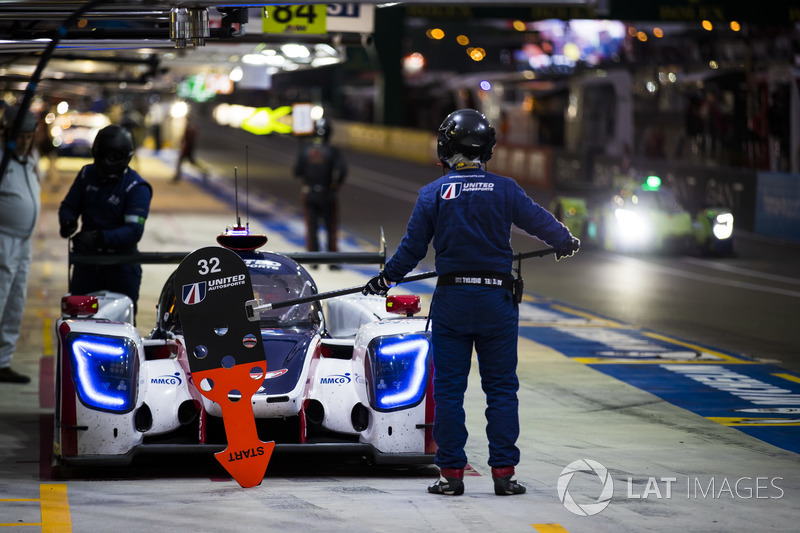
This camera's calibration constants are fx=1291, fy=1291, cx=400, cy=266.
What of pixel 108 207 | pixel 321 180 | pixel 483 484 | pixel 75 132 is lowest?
pixel 483 484

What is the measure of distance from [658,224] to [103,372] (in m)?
16.9

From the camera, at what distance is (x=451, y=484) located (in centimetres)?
677

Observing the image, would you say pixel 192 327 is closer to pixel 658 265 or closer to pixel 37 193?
pixel 37 193

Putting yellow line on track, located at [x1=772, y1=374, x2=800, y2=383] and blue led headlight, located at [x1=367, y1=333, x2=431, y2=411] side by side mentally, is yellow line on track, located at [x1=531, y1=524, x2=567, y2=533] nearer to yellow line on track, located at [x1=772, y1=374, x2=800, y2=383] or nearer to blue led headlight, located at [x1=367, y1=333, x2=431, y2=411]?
blue led headlight, located at [x1=367, y1=333, x2=431, y2=411]

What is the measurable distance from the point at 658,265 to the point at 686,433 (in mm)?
12924

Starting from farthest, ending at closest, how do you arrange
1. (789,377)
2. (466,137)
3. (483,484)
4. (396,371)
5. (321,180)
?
(321,180), (789,377), (396,371), (483,484), (466,137)

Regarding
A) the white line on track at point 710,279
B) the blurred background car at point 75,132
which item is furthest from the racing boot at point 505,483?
the blurred background car at point 75,132

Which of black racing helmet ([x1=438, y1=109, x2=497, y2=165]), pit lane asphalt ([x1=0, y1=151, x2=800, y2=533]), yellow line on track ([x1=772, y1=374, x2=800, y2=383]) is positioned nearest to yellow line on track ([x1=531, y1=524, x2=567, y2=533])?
pit lane asphalt ([x1=0, y1=151, x2=800, y2=533])

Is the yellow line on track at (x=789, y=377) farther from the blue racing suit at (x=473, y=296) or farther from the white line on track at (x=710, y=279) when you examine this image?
the white line on track at (x=710, y=279)

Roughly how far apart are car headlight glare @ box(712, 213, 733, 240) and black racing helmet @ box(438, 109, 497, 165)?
16.6 m

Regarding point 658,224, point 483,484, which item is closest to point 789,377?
point 483,484

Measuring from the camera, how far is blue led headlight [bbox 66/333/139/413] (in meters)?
7.21

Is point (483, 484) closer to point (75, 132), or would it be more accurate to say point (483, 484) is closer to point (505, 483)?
point (505, 483)

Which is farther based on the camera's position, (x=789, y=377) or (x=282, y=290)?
(x=789, y=377)
